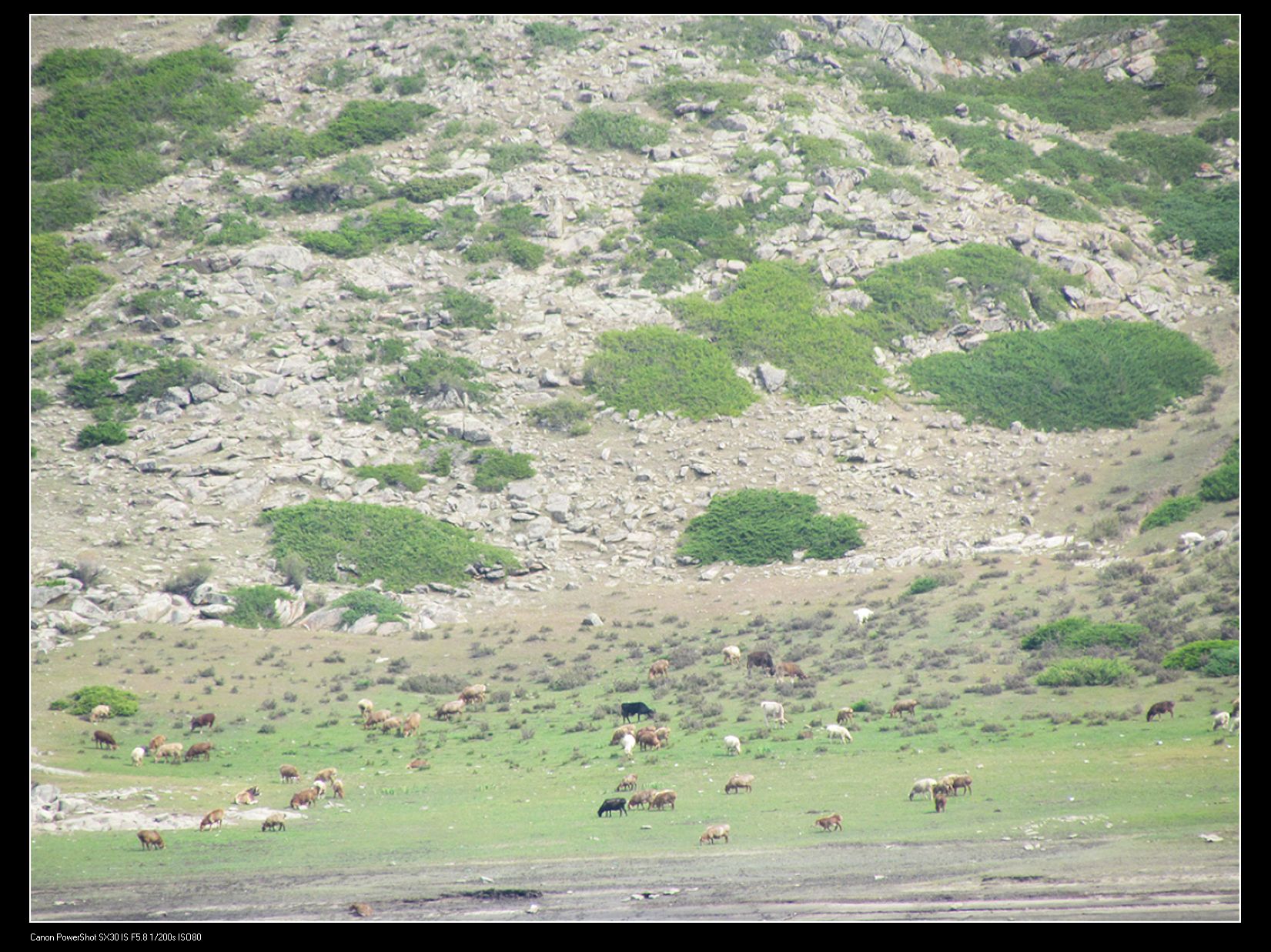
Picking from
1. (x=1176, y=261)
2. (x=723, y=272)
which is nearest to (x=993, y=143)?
(x=1176, y=261)

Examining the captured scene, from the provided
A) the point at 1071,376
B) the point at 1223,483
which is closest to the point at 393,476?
the point at 1223,483

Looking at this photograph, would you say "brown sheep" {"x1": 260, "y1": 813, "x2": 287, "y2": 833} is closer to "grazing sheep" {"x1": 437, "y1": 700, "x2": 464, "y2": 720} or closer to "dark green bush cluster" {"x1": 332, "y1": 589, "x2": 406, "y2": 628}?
"grazing sheep" {"x1": 437, "y1": 700, "x2": 464, "y2": 720}

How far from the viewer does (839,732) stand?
2388 centimetres

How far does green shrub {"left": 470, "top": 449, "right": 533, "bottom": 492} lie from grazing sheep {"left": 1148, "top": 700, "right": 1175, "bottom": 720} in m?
23.9

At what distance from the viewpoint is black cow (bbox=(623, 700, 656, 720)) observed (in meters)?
26.5

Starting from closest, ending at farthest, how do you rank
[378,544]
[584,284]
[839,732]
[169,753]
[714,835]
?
[714,835] → [839,732] → [169,753] → [378,544] → [584,284]

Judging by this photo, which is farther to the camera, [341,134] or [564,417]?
[341,134]

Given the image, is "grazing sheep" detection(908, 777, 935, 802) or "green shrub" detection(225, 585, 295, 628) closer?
"grazing sheep" detection(908, 777, 935, 802)

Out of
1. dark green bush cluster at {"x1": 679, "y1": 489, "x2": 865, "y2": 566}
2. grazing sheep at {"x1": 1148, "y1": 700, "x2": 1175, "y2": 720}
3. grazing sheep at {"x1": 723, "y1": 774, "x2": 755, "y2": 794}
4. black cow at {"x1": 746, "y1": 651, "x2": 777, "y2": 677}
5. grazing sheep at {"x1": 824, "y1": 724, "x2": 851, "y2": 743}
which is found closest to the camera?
grazing sheep at {"x1": 723, "y1": 774, "x2": 755, "y2": 794}

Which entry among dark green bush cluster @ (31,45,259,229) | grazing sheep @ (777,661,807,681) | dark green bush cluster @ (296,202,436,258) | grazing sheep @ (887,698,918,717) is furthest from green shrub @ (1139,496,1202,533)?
dark green bush cluster @ (31,45,259,229)

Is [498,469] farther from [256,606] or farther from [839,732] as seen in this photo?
[839,732]

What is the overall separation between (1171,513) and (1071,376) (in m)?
12.5

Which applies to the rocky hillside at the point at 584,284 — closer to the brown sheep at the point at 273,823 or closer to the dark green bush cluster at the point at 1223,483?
the dark green bush cluster at the point at 1223,483

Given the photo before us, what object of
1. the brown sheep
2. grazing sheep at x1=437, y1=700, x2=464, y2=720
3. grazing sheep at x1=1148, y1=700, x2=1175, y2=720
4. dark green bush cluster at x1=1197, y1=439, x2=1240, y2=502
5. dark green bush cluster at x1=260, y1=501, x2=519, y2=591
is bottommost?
the brown sheep
